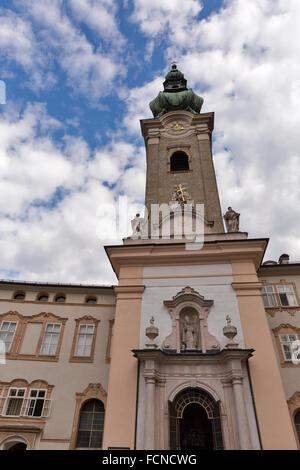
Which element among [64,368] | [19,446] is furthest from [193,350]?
[19,446]

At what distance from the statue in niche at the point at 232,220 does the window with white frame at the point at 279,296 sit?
13.8ft

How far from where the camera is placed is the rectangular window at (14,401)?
1661 cm

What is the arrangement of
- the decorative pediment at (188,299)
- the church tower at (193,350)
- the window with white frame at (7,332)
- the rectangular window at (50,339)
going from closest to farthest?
the church tower at (193,350) < the decorative pediment at (188,299) < the rectangular window at (50,339) < the window with white frame at (7,332)

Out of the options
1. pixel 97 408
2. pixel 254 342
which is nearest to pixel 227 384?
pixel 254 342

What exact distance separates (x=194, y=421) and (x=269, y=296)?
27.1 feet

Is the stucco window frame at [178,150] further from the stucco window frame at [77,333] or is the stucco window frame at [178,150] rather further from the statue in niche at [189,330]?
the statue in niche at [189,330]

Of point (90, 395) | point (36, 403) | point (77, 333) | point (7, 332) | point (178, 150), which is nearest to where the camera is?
point (36, 403)

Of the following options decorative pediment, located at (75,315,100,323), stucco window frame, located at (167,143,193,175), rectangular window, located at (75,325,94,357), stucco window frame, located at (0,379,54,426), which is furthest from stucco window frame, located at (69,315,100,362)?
stucco window frame, located at (167,143,193,175)

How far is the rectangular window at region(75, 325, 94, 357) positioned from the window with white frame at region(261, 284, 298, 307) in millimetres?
10173

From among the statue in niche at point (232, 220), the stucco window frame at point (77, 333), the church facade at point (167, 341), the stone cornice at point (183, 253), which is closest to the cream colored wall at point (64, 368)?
the church facade at point (167, 341)

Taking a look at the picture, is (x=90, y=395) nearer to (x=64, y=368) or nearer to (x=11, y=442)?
(x=64, y=368)

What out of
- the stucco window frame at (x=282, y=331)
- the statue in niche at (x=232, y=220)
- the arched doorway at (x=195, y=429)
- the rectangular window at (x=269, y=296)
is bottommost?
the arched doorway at (x=195, y=429)

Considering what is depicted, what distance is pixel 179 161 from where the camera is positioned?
23.6 m
